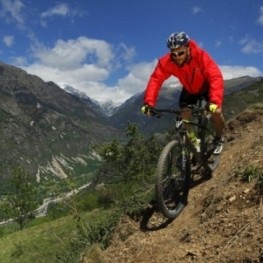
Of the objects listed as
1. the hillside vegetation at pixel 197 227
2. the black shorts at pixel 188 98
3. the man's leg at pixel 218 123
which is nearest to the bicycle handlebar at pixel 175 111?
the man's leg at pixel 218 123

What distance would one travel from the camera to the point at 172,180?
1063cm

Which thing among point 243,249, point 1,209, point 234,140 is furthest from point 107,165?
point 243,249

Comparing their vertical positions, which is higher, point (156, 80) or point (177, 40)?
point (177, 40)

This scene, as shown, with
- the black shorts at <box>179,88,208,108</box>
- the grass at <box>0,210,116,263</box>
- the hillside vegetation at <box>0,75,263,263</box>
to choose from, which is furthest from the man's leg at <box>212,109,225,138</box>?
the grass at <box>0,210,116,263</box>

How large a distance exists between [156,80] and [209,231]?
13.8ft

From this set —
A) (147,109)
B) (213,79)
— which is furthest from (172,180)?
(213,79)

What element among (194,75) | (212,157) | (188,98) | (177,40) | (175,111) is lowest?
(212,157)

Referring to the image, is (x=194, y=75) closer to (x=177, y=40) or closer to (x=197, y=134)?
(x=177, y=40)

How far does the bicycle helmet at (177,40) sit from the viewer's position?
1024 centimetres

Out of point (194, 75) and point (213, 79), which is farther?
point (194, 75)

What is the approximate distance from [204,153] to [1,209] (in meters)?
90.8

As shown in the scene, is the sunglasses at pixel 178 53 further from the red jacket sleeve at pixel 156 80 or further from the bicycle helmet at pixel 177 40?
the red jacket sleeve at pixel 156 80

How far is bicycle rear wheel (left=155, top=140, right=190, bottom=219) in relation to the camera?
10.1 meters

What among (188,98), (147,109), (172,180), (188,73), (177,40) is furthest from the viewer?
(188,98)
